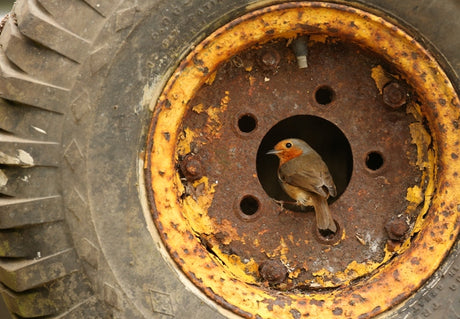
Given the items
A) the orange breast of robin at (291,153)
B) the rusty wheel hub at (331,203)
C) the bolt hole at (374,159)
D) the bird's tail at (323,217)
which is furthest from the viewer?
the orange breast of robin at (291,153)

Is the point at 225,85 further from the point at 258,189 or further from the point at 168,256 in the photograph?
the point at 168,256

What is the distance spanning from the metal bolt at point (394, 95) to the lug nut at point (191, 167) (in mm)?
693

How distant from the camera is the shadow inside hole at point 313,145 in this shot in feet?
9.71

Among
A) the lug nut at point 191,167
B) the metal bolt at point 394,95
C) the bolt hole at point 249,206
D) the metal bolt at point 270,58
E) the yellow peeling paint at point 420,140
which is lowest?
the lug nut at point 191,167

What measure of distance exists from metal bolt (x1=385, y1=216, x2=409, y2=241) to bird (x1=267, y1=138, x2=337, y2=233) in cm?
24

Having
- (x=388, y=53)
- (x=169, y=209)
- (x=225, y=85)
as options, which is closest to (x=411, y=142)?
(x=388, y=53)

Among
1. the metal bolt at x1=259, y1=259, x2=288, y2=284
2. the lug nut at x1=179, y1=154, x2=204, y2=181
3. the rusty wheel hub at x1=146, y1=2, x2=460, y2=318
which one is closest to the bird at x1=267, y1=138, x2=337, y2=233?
the rusty wheel hub at x1=146, y1=2, x2=460, y2=318

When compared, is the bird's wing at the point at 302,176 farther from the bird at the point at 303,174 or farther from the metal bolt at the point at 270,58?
the metal bolt at the point at 270,58

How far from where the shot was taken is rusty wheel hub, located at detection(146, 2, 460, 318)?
211cm

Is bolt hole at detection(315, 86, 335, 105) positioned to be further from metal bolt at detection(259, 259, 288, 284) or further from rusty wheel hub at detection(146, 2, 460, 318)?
metal bolt at detection(259, 259, 288, 284)

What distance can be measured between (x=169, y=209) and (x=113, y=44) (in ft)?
1.81

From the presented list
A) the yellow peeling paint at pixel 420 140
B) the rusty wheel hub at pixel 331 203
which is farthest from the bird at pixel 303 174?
the yellow peeling paint at pixel 420 140

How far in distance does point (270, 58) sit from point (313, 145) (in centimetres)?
87

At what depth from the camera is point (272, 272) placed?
230cm
